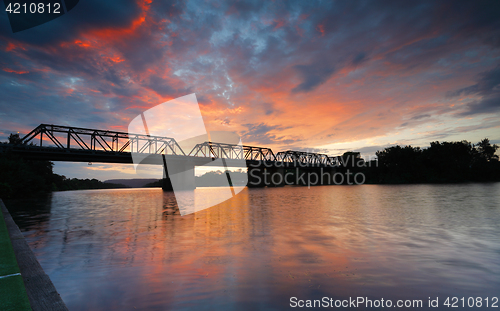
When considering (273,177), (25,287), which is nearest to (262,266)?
(25,287)

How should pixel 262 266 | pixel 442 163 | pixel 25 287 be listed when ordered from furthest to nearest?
pixel 442 163 < pixel 262 266 < pixel 25 287

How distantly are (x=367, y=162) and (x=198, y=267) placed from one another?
19018 centimetres

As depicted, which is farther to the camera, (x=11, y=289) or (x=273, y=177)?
(x=273, y=177)

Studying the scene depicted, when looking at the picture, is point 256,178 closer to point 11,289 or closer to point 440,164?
point 440,164

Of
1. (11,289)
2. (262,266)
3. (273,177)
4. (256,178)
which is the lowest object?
(262,266)

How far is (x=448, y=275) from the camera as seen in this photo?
7.59 m

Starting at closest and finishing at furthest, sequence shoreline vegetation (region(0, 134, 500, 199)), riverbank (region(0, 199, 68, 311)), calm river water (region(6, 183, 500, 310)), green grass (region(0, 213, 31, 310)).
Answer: green grass (region(0, 213, 31, 310)) < riverbank (region(0, 199, 68, 311)) < calm river water (region(6, 183, 500, 310)) < shoreline vegetation (region(0, 134, 500, 199))

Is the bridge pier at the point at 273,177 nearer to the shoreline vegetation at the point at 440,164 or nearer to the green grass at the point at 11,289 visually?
the shoreline vegetation at the point at 440,164

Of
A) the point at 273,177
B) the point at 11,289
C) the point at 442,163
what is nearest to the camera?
the point at 11,289

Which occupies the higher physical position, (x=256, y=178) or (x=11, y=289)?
(x=11, y=289)

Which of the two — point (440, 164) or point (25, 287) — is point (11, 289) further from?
point (440, 164)

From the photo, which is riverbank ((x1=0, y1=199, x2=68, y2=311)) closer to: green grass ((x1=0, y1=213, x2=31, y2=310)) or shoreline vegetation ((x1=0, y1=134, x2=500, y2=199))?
green grass ((x1=0, y1=213, x2=31, y2=310))

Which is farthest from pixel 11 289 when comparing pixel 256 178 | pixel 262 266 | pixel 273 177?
pixel 273 177

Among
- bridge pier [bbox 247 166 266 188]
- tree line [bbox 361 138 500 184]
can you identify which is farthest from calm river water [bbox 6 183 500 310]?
tree line [bbox 361 138 500 184]
